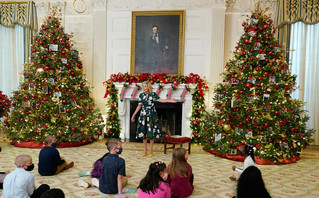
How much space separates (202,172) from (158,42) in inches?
192

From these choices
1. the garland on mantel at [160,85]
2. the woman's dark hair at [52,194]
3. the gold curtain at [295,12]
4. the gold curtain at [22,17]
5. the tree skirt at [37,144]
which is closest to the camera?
the woman's dark hair at [52,194]

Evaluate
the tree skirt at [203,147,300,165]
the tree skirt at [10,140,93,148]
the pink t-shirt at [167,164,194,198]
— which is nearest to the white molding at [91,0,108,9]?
the tree skirt at [10,140,93,148]

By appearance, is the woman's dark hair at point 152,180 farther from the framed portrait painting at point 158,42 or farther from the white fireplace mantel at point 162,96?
the framed portrait painting at point 158,42

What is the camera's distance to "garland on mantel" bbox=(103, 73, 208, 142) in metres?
7.79

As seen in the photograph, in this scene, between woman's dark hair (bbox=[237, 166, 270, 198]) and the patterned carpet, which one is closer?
woman's dark hair (bbox=[237, 166, 270, 198])

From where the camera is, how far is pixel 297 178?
4617mm

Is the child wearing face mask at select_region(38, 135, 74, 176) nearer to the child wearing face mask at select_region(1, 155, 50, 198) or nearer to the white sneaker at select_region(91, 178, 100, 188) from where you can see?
the white sneaker at select_region(91, 178, 100, 188)

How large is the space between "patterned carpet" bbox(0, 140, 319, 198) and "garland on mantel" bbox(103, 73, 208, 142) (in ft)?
3.43

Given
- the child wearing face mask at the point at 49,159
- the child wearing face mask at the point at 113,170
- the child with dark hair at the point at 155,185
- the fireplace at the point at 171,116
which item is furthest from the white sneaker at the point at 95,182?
the fireplace at the point at 171,116

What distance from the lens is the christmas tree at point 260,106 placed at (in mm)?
5832

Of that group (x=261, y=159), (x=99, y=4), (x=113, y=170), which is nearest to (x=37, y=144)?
(x=113, y=170)

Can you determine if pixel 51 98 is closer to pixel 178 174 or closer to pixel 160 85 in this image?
pixel 160 85

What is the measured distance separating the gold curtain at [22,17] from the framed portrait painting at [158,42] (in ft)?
11.7

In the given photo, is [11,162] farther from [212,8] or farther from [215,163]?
Answer: [212,8]
